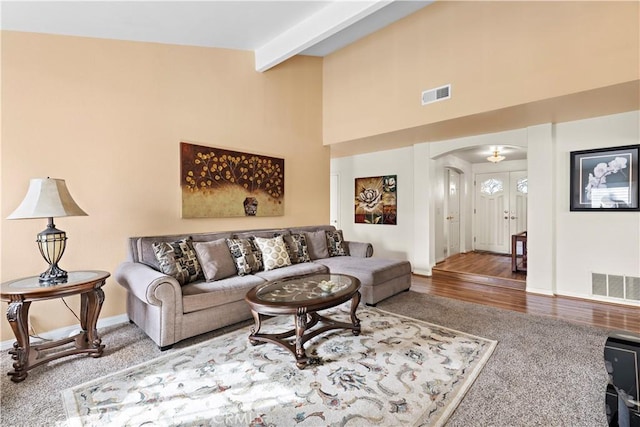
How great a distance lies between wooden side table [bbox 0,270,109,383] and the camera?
2027 millimetres

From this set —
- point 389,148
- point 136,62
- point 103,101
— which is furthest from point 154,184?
point 389,148

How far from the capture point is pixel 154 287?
2.34m

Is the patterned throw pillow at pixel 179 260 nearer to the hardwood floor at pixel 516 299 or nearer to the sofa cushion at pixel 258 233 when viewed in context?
the sofa cushion at pixel 258 233

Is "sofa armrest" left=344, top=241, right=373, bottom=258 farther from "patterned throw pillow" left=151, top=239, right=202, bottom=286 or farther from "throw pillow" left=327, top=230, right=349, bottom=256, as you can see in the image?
"patterned throw pillow" left=151, top=239, right=202, bottom=286

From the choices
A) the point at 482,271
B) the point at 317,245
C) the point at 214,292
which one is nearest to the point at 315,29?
the point at 317,245

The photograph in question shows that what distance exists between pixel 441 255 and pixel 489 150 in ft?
7.37

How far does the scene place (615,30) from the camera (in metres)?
2.74

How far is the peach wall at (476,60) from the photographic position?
2.80 metres

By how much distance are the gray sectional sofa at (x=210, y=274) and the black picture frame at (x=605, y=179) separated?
2.39 m

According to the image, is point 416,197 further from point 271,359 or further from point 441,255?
point 271,359

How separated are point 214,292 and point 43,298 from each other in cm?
116

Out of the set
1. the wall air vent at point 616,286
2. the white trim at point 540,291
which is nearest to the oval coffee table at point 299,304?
the white trim at point 540,291

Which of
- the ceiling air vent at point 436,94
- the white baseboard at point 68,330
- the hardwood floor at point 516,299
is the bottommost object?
the hardwood floor at point 516,299

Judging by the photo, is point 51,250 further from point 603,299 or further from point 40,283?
point 603,299
